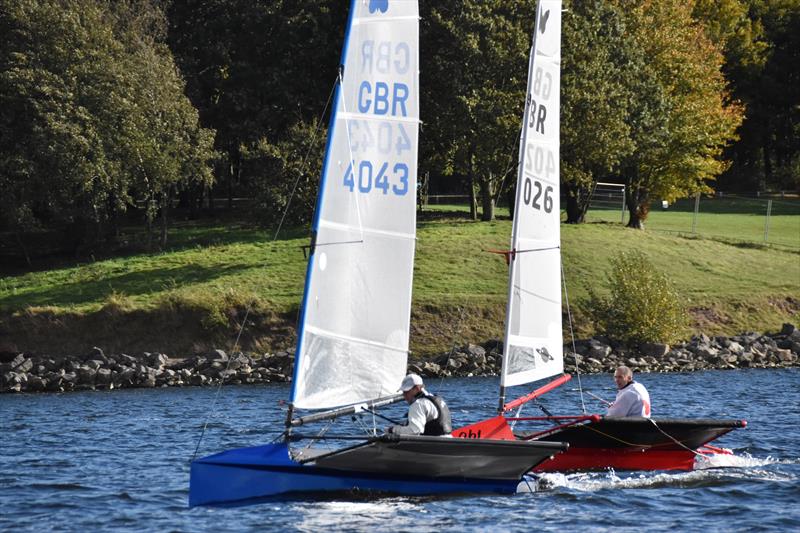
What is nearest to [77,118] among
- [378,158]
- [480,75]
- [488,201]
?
[480,75]

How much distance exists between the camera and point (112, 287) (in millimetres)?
48281

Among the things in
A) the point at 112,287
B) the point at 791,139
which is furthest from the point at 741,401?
the point at 791,139

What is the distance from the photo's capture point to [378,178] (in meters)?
19.2

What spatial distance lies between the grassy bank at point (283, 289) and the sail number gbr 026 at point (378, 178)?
2013 cm

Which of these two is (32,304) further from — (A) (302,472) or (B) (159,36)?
(A) (302,472)

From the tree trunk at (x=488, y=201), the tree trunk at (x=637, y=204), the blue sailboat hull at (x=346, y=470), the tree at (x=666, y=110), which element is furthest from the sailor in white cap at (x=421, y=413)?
the tree trunk at (x=637, y=204)

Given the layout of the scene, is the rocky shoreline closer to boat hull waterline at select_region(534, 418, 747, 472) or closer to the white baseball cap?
boat hull waterline at select_region(534, 418, 747, 472)

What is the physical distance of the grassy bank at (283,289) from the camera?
44.2 metres

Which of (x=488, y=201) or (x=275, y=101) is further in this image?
(x=275, y=101)

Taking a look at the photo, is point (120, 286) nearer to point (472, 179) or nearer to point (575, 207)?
point (472, 179)

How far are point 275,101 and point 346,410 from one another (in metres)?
46.4

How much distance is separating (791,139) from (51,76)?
62.2m

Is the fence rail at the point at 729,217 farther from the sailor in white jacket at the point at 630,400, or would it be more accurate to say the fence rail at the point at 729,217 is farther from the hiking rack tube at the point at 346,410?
the hiking rack tube at the point at 346,410

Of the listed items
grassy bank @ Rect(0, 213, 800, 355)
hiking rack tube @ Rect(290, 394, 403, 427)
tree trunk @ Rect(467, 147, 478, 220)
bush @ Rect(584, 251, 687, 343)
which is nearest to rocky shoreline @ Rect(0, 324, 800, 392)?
bush @ Rect(584, 251, 687, 343)
